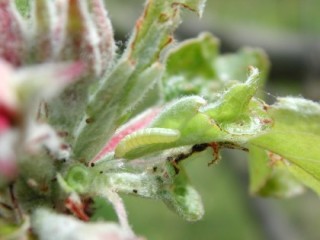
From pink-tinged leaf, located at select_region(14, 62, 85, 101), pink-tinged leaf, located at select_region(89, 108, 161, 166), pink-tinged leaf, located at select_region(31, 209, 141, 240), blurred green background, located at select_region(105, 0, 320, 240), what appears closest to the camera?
pink-tinged leaf, located at select_region(14, 62, 85, 101)

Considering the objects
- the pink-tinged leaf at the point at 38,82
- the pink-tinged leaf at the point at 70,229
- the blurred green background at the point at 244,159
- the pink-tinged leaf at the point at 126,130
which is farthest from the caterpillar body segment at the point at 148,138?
the blurred green background at the point at 244,159

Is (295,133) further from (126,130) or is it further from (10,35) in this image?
(10,35)

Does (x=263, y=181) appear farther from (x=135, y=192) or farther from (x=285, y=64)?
(x=285, y=64)

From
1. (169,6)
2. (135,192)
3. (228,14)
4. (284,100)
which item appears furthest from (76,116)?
(228,14)

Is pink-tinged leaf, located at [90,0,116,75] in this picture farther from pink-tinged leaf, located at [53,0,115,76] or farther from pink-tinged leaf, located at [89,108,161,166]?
A: pink-tinged leaf, located at [89,108,161,166]

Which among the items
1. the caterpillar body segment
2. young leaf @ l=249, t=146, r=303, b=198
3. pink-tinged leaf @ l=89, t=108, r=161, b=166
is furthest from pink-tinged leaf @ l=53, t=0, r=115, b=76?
young leaf @ l=249, t=146, r=303, b=198

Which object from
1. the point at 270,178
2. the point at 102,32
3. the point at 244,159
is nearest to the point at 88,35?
the point at 102,32

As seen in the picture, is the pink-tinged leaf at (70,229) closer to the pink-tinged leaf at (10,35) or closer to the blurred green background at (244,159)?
the pink-tinged leaf at (10,35)
